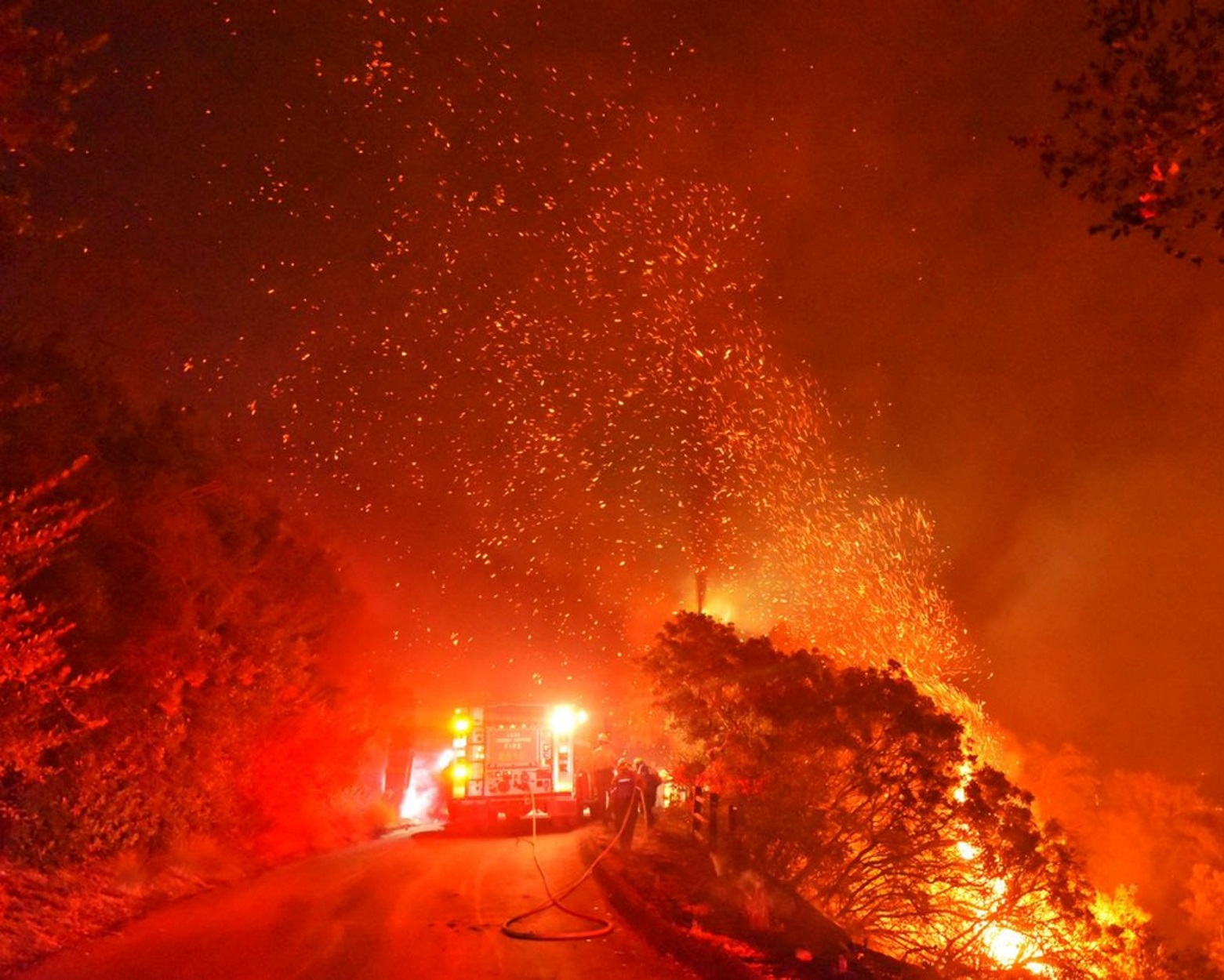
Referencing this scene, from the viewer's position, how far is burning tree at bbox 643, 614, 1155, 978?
14.1 m

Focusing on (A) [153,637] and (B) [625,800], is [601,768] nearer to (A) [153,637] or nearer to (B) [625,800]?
(B) [625,800]

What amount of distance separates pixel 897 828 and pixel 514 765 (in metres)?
14.3

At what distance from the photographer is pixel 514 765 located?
2727 cm

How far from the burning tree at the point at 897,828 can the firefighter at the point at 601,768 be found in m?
13.2

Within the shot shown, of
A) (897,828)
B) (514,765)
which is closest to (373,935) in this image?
(897,828)

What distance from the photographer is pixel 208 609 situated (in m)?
18.1

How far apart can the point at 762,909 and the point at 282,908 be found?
6312 millimetres

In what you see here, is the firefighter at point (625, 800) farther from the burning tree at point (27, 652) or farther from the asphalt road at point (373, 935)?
the burning tree at point (27, 652)

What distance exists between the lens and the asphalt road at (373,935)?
29.6 feet

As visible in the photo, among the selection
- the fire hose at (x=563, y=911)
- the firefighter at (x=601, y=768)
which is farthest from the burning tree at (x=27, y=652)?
the firefighter at (x=601, y=768)

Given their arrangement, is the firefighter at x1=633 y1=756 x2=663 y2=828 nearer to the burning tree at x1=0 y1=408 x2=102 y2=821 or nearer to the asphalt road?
the asphalt road

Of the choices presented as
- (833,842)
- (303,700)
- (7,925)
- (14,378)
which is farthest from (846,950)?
(303,700)

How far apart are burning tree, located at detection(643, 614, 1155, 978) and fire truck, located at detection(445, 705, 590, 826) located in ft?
37.8

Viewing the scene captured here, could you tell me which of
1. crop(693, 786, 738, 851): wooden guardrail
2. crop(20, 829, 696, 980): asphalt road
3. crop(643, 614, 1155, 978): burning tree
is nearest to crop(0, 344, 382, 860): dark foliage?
crop(20, 829, 696, 980): asphalt road
